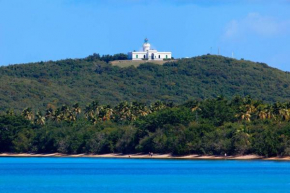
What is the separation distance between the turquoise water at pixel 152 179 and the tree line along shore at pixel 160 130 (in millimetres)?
5098

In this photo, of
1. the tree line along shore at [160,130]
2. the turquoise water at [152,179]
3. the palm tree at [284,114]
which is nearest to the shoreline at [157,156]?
the tree line along shore at [160,130]

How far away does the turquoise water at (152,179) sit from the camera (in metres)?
70.4

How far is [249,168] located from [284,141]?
10660 mm

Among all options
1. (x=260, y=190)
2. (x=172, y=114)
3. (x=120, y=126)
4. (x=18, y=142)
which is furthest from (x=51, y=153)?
(x=260, y=190)

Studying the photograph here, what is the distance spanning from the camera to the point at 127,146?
123 meters

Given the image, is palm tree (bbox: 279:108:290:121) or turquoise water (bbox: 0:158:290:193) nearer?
turquoise water (bbox: 0:158:290:193)

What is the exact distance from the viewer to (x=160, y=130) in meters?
119

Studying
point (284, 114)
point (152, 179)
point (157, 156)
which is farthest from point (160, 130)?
point (152, 179)

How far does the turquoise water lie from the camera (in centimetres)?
7038

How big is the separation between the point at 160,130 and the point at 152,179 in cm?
3912

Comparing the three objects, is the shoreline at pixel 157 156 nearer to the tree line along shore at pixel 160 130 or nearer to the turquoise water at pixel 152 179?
the tree line along shore at pixel 160 130

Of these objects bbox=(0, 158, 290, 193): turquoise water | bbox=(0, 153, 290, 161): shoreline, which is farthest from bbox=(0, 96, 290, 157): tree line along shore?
bbox=(0, 158, 290, 193): turquoise water

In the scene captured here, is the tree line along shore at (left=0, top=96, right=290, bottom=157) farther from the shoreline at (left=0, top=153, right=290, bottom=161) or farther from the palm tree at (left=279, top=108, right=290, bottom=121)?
the shoreline at (left=0, top=153, right=290, bottom=161)

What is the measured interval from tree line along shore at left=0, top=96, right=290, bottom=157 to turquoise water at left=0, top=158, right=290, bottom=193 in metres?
5.10
